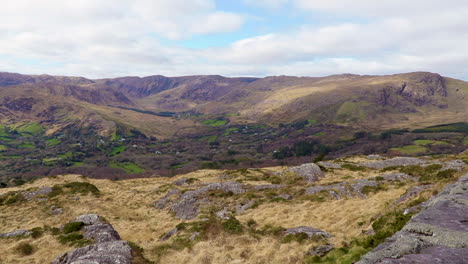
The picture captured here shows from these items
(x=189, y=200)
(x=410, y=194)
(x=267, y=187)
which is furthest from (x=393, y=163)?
(x=189, y=200)

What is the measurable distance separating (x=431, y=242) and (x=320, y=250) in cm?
870

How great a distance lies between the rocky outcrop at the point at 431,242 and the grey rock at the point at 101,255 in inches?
543

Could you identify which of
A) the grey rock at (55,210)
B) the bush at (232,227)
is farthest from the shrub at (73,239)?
the grey rock at (55,210)

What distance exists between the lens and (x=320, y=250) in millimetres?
17203

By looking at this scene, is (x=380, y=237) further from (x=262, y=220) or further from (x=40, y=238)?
(x=40, y=238)

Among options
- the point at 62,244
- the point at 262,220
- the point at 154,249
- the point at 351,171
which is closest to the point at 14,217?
the point at 62,244

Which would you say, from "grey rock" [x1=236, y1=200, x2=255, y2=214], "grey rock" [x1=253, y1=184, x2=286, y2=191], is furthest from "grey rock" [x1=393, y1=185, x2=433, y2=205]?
"grey rock" [x1=253, y1=184, x2=286, y2=191]

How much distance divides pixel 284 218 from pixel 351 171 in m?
34.3

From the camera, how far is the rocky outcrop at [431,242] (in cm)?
841

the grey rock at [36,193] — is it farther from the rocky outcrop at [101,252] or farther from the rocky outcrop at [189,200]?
the rocky outcrop at [101,252]

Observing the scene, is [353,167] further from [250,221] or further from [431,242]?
[431,242]

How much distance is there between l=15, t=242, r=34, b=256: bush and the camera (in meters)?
22.8

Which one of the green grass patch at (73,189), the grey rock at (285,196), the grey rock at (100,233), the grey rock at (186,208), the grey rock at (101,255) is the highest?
the grey rock at (101,255)

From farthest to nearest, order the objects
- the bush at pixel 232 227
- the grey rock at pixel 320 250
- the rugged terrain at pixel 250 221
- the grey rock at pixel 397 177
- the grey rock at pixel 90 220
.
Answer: the grey rock at pixel 397 177
the grey rock at pixel 90 220
the bush at pixel 232 227
the grey rock at pixel 320 250
the rugged terrain at pixel 250 221
